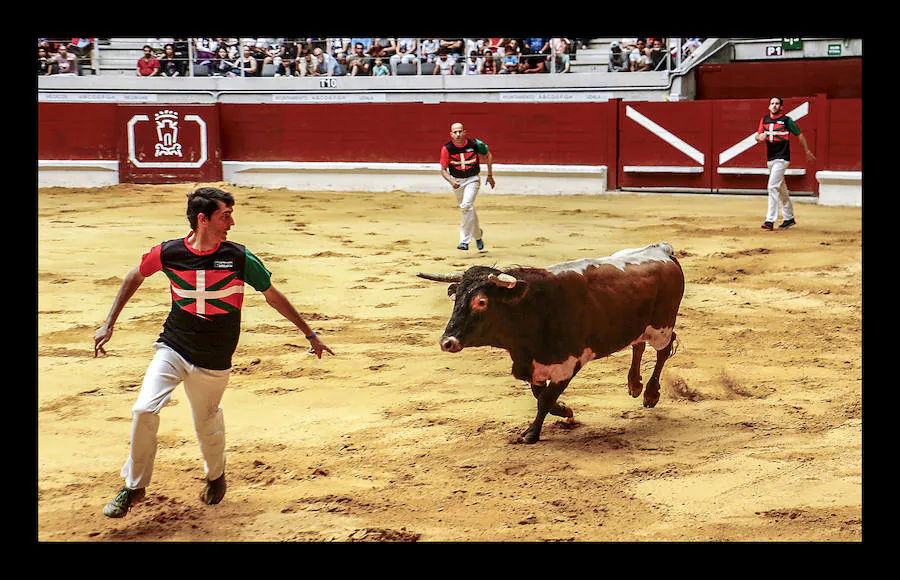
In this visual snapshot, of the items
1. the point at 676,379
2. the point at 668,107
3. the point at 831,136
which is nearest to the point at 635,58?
the point at 668,107

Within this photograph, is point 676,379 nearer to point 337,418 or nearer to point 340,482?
point 337,418

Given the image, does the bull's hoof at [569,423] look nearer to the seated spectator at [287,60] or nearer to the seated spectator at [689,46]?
the seated spectator at [689,46]

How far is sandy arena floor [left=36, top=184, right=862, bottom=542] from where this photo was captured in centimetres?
404

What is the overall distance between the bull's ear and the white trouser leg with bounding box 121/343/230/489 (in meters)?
1.42

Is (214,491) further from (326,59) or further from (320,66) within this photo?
(326,59)

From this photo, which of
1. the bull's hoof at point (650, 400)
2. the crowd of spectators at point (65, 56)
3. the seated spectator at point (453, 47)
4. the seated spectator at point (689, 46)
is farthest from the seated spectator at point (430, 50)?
the bull's hoof at point (650, 400)

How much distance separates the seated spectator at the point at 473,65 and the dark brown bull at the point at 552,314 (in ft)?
48.6

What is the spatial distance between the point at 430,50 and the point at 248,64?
3761 millimetres

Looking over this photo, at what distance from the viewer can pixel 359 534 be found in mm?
3900

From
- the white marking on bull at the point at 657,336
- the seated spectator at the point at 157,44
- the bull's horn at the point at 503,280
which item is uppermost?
the seated spectator at the point at 157,44

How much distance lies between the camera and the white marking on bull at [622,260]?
5059mm

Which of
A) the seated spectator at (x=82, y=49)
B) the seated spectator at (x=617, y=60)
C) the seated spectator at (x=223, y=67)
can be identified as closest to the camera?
the seated spectator at (x=617, y=60)

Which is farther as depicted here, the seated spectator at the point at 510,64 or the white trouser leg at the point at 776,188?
the seated spectator at the point at 510,64

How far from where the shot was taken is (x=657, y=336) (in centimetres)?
539
